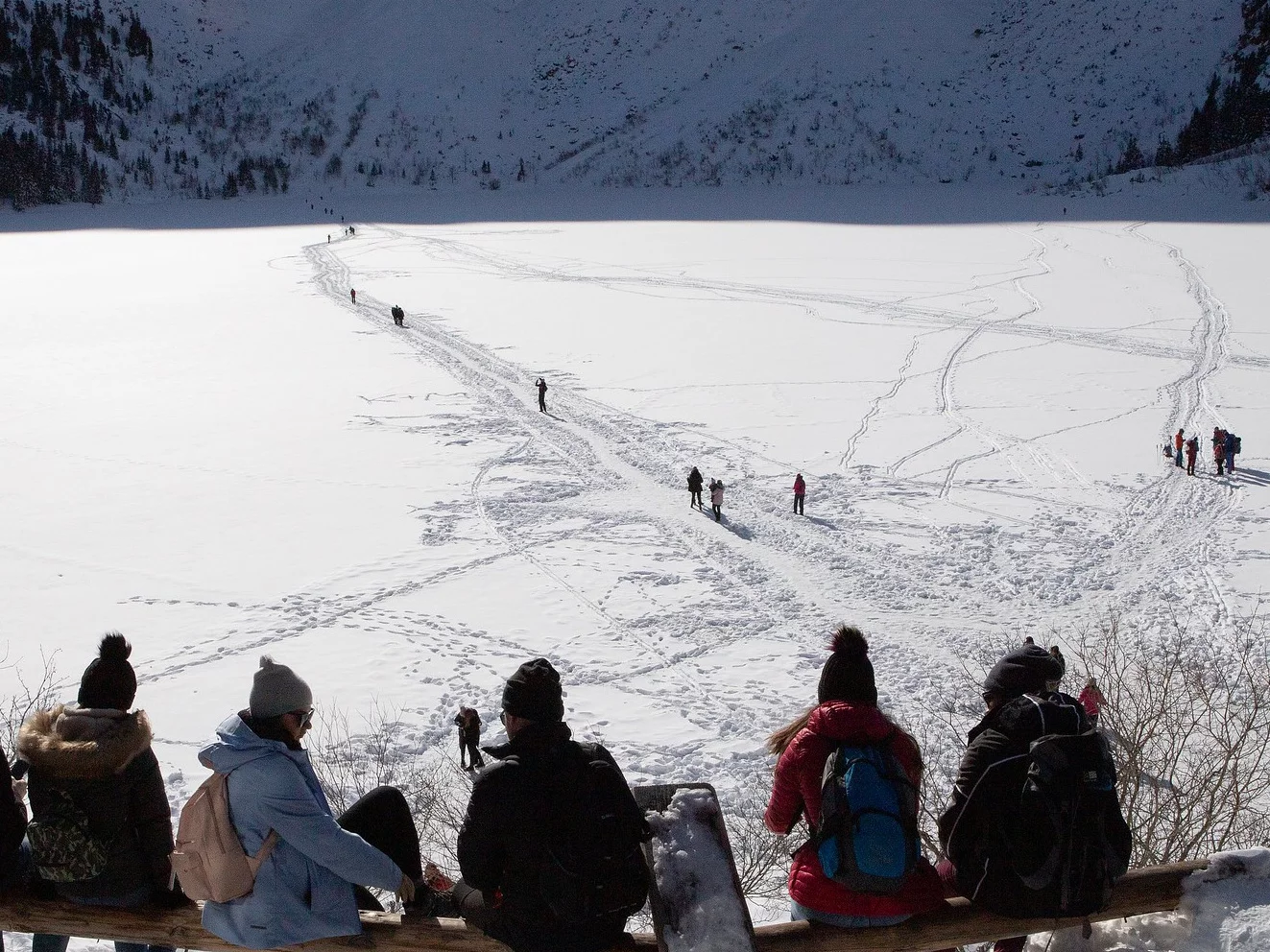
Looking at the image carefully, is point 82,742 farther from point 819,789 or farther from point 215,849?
point 819,789

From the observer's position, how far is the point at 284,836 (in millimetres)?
3264

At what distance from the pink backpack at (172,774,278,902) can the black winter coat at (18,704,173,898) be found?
25cm

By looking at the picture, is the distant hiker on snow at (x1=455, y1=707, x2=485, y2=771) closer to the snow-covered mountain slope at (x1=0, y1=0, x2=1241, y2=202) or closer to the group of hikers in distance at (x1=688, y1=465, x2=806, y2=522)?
the group of hikers in distance at (x1=688, y1=465, x2=806, y2=522)

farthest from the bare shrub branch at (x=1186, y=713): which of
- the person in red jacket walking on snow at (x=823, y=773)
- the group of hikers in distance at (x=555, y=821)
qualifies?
the person in red jacket walking on snow at (x=823, y=773)

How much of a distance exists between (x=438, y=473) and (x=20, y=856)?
57.1 ft

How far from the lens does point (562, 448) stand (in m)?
22.8

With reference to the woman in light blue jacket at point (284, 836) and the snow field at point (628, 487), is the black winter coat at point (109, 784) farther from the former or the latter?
the snow field at point (628, 487)

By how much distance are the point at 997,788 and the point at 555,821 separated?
1.40 meters

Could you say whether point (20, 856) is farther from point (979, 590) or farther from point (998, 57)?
point (998, 57)

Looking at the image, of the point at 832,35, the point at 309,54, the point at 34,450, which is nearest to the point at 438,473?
the point at 34,450

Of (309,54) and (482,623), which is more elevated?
(309,54)

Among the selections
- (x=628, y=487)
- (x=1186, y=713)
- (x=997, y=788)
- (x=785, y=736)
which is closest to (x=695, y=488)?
(x=628, y=487)

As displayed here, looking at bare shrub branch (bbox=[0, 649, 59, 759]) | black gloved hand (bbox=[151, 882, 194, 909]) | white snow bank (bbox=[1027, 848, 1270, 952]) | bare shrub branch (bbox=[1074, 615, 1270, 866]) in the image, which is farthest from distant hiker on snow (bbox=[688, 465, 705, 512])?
black gloved hand (bbox=[151, 882, 194, 909])

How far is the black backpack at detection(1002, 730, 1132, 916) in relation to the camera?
128 inches
